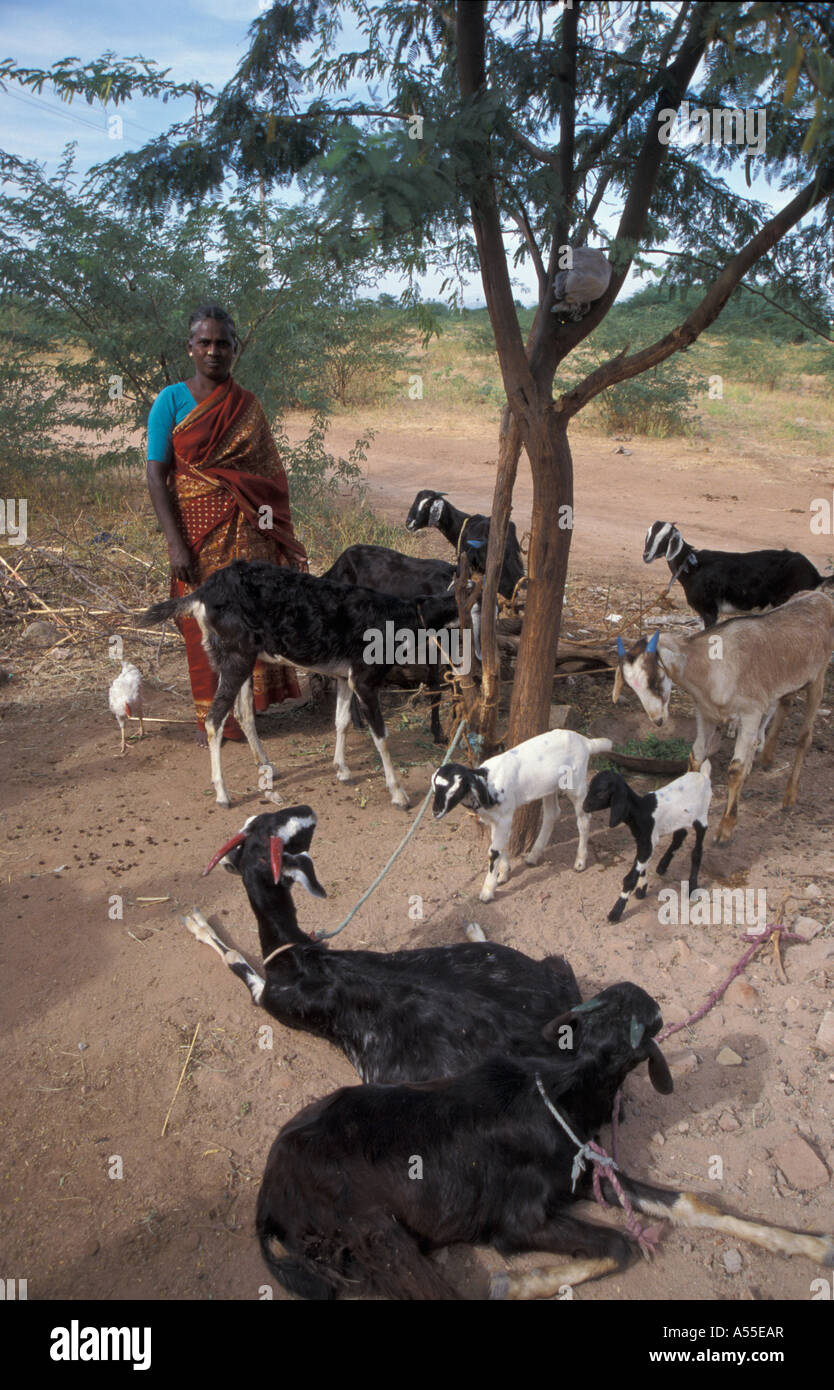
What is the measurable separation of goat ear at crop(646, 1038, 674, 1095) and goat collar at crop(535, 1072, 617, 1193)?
29 centimetres

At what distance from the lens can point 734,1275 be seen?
275 centimetres

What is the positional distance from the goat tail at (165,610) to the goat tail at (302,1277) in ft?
12.1

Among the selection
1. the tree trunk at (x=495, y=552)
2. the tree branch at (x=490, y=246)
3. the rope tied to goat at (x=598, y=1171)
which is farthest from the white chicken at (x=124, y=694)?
the rope tied to goat at (x=598, y=1171)

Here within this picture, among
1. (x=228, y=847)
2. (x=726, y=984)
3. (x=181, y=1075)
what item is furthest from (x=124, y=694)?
(x=726, y=984)

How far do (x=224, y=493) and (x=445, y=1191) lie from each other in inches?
180

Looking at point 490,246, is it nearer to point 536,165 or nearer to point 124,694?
point 536,165

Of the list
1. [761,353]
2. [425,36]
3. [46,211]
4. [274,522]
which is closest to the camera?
[425,36]

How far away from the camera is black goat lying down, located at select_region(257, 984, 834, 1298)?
8.84 feet

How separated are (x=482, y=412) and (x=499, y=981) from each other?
1932 cm

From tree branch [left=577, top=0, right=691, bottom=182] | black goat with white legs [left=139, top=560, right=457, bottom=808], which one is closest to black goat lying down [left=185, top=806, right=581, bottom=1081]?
black goat with white legs [left=139, top=560, right=457, bottom=808]

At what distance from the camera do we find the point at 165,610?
18.4 ft

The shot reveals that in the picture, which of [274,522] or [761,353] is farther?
[761,353]

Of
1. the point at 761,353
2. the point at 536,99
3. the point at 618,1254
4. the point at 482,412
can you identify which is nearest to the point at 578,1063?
the point at 618,1254

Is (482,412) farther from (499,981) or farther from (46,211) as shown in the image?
(499,981)
